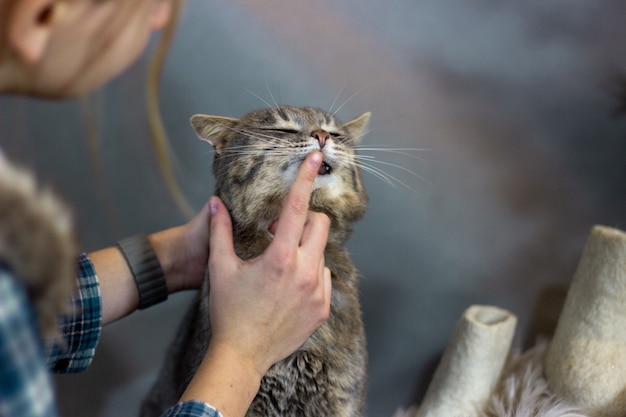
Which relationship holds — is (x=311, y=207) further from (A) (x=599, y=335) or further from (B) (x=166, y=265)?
(A) (x=599, y=335)

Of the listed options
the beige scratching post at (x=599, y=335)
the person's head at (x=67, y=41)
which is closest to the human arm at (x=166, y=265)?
the person's head at (x=67, y=41)

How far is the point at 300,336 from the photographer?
0.89m

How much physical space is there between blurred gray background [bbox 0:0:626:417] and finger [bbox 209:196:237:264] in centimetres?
42

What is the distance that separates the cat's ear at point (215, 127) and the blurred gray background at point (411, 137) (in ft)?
0.83

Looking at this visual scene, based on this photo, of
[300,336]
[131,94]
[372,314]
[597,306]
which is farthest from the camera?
[372,314]

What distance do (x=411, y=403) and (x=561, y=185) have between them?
706mm

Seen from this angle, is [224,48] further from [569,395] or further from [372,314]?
[569,395]

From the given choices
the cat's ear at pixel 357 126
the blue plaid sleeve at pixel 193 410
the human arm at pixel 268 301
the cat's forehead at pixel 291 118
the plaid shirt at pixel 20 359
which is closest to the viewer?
the plaid shirt at pixel 20 359

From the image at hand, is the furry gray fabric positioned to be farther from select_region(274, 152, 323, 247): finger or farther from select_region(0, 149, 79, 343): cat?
select_region(0, 149, 79, 343): cat

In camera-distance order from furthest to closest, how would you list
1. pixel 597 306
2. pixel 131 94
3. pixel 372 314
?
1. pixel 372 314
2. pixel 131 94
3. pixel 597 306

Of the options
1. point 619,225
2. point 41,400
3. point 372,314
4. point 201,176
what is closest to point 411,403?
point 372,314

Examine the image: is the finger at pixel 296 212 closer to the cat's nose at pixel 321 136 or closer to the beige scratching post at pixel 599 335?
the cat's nose at pixel 321 136

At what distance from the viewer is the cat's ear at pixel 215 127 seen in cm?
109

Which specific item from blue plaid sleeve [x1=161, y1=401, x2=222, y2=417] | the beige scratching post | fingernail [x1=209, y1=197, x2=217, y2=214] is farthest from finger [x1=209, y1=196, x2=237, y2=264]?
the beige scratching post
